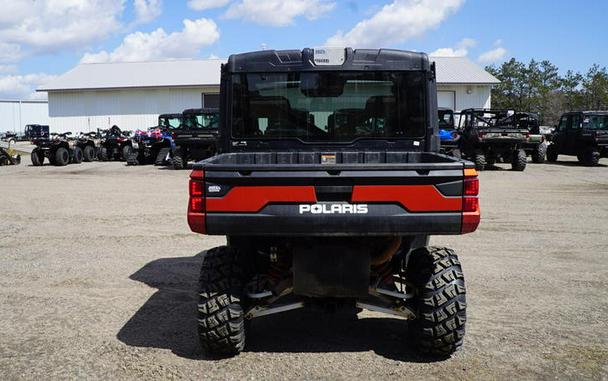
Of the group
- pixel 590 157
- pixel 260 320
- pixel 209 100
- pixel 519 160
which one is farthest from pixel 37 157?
pixel 260 320

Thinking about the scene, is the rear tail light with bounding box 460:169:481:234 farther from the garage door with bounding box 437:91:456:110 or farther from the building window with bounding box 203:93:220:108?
the building window with bounding box 203:93:220:108

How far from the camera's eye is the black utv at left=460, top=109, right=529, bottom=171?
20078 millimetres

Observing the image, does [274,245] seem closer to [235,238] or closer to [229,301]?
[235,238]

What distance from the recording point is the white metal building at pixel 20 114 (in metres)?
78.1

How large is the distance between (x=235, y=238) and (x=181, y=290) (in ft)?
6.28

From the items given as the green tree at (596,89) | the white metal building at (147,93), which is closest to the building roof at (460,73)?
the white metal building at (147,93)

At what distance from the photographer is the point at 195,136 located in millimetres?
21109

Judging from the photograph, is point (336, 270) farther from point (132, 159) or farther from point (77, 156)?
point (77, 156)

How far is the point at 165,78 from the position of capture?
43.6 m

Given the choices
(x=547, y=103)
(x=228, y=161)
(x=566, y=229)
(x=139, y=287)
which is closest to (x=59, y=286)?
(x=139, y=287)

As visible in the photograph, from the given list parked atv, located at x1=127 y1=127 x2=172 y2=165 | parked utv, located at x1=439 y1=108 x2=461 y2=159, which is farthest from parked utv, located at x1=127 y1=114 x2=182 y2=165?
parked utv, located at x1=439 y1=108 x2=461 y2=159

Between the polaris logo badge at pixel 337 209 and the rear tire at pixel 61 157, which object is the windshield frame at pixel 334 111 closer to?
the polaris logo badge at pixel 337 209

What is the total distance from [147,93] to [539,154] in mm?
27644

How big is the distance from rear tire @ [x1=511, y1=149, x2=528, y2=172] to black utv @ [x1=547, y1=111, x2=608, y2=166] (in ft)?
12.6
